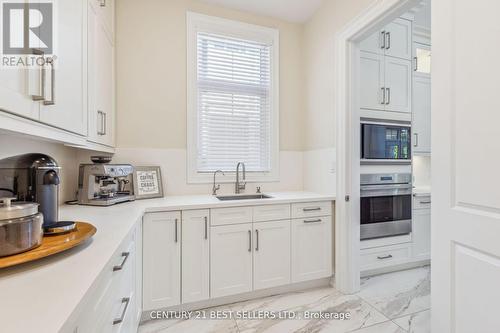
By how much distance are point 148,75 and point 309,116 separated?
1.74 m

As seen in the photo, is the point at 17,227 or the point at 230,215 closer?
the point at 17,227

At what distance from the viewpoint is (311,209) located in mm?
2232

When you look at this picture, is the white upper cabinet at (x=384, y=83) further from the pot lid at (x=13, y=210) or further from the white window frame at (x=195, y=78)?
the pot lid at (x=13, y=210)

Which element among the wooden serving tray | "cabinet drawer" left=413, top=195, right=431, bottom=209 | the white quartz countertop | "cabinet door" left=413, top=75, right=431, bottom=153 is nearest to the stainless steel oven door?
"cabinet drawer" left=413, top=195, right=431, bottom=209

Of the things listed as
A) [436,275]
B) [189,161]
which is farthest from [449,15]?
[189,161]

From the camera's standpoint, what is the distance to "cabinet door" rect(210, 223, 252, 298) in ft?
6.29

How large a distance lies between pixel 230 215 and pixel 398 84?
233 cm

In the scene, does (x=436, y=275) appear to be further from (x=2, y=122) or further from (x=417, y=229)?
(x=2, y=122)

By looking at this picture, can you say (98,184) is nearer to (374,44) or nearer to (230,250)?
(230,250)

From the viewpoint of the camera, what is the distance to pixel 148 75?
231 cm

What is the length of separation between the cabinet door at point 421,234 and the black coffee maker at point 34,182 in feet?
10.3

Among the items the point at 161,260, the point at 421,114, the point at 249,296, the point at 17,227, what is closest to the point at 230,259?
the point at 249,296

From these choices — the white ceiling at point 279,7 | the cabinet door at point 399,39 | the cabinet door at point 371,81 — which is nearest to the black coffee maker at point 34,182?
the white ceiling at point 279,7

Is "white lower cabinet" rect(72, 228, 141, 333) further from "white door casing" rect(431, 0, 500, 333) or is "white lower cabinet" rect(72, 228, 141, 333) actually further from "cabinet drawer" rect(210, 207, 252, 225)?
"white door casing" rect(431, 0, 500, 333)
